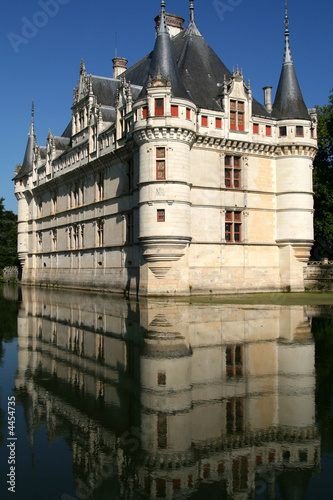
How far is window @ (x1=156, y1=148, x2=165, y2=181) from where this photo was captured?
2673 centimetres

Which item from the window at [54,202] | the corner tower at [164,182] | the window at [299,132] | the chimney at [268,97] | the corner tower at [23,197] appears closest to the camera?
the corner tower at [164,182]

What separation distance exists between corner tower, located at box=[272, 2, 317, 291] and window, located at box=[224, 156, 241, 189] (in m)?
2.76

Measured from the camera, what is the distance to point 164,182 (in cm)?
2652

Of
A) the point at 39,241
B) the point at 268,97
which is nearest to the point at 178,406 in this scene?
the point at 268,97

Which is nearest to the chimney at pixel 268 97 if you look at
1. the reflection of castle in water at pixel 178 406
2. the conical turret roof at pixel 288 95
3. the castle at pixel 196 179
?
the castle at pixel 196 179

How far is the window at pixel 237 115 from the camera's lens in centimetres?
3031

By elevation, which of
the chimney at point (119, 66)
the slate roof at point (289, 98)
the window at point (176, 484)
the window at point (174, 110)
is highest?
the chimney at point (119, 66)

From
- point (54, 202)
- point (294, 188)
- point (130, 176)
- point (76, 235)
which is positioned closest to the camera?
point (294, 188)

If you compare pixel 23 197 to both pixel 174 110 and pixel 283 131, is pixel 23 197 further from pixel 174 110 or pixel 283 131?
pixel 283 131

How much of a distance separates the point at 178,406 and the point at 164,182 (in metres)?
20.5

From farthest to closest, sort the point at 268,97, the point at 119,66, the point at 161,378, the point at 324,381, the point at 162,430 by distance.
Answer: the point at 119,66, the point at 268,97, the point at 161,378, the point at 324,381, the point at 162,430

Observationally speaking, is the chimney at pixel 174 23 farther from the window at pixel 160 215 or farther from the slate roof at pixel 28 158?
the slate roof at pixel 28 158

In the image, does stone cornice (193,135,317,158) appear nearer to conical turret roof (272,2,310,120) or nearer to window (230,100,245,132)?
window (230,100,245,132)

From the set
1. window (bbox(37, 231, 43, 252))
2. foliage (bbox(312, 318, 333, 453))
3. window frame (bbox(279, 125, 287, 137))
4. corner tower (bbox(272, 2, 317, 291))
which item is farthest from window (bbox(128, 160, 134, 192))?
window (bbox(37, 231, 43, 252))
